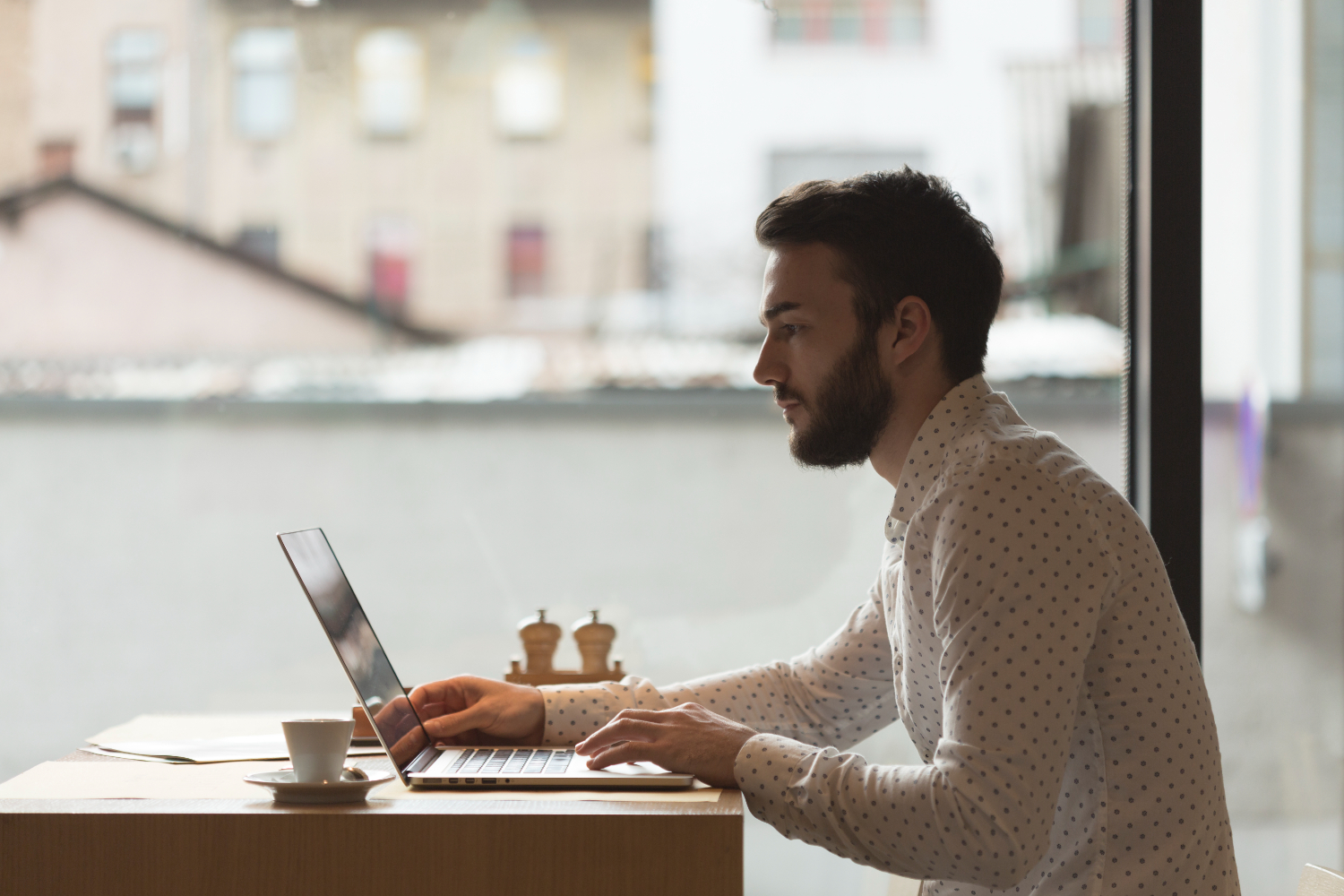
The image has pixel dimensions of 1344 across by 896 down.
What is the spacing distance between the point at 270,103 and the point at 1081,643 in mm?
1568

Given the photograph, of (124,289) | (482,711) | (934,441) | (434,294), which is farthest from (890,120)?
(124,289)

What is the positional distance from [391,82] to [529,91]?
23cm

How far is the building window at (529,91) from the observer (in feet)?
6.38

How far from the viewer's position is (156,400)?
1937 mm

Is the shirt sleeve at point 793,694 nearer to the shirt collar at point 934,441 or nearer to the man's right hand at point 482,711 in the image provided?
the man's right hand at point 482,711

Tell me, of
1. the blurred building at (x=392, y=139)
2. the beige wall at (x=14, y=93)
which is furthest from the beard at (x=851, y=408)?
the beige wall at (x=14, y=93)

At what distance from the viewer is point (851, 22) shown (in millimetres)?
1946

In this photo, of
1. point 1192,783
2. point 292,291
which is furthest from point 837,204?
point 292,291

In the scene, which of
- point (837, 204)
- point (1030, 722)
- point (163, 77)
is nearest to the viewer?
point (1030, 722)

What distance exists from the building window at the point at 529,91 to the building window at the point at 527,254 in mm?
160

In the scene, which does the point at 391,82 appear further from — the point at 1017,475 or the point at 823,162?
the point at 1017,475

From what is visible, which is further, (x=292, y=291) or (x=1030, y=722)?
(x=292, y=291)

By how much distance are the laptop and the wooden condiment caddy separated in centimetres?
24

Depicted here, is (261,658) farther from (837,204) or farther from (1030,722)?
(1030,722)
